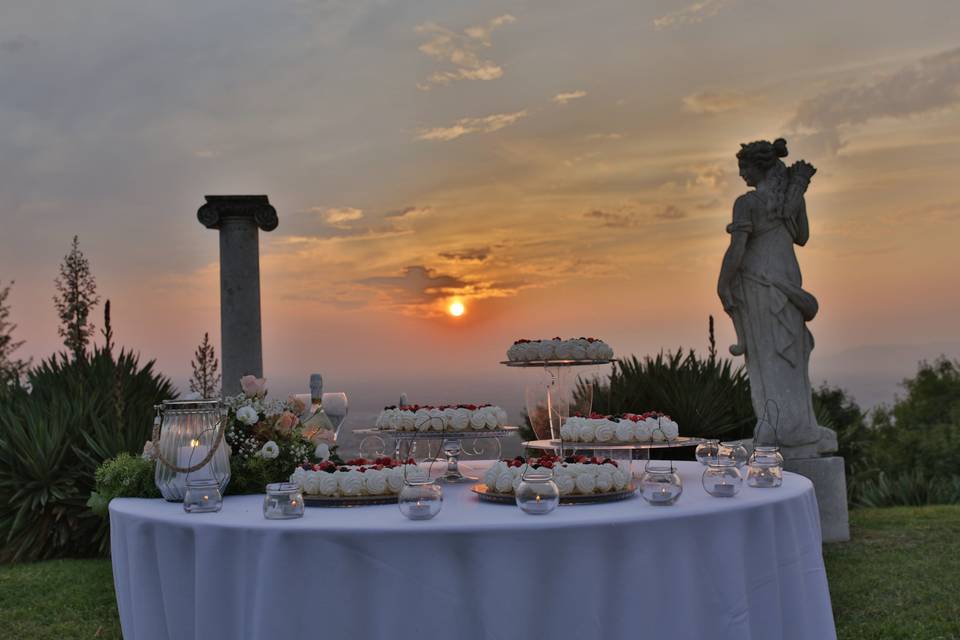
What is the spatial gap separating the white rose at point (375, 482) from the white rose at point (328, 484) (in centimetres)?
12

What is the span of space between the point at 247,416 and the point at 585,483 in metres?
1.86

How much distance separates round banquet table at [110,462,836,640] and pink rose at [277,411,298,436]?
3.05 ft

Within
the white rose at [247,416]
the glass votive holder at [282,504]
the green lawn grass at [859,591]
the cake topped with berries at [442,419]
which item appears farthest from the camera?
the green lawn grass at [859,591]

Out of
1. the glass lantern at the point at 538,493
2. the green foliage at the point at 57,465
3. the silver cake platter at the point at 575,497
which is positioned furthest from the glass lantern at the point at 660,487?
the green foliage at the point at 57,465

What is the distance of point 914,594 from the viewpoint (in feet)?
27.5

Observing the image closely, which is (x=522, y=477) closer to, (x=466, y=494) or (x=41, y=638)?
(x=466, y=494)

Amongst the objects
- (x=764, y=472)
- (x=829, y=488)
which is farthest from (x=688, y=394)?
(x=764, y=472)

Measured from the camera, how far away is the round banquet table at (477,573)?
3.41 meters

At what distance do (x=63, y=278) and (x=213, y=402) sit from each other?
18595 mm

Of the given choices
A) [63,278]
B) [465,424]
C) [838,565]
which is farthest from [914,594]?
[63,278]

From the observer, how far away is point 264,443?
4.82 metres

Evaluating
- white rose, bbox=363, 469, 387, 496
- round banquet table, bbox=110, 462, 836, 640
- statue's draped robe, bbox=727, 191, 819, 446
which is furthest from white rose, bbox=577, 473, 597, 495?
statue's draped robe, bbox=727, 191, 819, 446

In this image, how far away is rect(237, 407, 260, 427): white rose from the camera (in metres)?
4.78

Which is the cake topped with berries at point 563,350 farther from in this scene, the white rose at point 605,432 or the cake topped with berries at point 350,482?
the cake topped with berries at point 350,482
